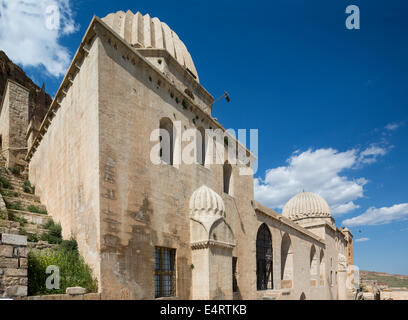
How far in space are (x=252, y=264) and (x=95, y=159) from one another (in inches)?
394

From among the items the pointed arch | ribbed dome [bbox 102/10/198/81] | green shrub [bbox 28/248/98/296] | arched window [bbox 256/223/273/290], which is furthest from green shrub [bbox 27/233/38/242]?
the pointed arch

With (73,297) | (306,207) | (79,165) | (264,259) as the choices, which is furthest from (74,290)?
(306,207)

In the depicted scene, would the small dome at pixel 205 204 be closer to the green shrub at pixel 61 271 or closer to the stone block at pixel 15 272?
the green shrub at pixel 61 271

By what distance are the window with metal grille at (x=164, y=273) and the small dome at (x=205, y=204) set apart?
164cm

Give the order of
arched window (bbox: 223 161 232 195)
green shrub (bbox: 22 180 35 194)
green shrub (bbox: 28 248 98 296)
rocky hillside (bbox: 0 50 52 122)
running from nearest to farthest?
green shrub (bbox: 28 248 98 296), green shrub (bbox: 22 180 35 194), arched window (bbox: 223 161 232 195), rocky hillside (bbox: 0 50 52 122)

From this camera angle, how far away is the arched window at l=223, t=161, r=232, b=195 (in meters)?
15.9

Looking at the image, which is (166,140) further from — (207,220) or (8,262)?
(8,262)

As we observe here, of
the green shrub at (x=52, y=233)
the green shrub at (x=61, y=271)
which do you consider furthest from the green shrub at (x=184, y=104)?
the green shrub at (x=61, y=271)

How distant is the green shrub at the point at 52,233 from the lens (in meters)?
10.0

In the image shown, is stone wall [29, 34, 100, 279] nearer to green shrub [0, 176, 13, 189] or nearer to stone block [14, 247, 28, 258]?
green shrub [0, 176, 13, 189]

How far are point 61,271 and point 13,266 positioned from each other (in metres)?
1.62

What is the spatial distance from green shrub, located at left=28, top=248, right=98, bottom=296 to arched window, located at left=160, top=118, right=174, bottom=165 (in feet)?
14.9

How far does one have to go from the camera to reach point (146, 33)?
16312mm
